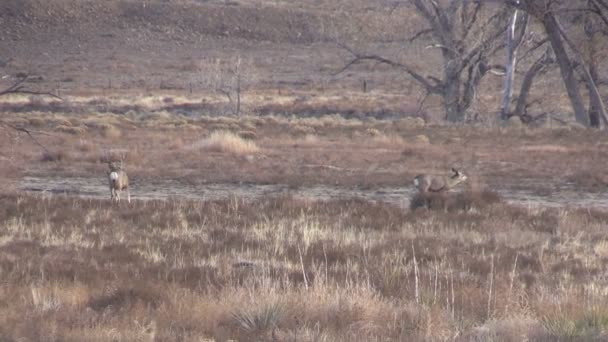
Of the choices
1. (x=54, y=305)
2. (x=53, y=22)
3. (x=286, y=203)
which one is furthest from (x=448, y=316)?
(x=53, y=22)

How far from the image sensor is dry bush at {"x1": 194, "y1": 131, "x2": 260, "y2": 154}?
30.8m

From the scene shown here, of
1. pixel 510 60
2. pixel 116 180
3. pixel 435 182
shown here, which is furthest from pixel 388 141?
pixel 116 180

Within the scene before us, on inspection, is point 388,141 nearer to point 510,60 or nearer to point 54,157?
point 510,60

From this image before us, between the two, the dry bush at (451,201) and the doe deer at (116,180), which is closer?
the dry bush at (451,201)

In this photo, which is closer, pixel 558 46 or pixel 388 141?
pixel 558 46

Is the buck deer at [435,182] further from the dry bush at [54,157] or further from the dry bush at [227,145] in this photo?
the dry bush at [54,157]

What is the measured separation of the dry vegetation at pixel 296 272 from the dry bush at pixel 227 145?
12554mm

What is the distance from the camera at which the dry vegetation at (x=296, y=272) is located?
7.73 metres

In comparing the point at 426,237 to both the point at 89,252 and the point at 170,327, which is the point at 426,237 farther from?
the point at 170,327

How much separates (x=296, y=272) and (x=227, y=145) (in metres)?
20.7

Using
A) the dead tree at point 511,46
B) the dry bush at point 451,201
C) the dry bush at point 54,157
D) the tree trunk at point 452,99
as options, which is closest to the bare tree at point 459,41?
the tree trunk at point 452,99

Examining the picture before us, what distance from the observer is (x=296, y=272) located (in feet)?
35.1

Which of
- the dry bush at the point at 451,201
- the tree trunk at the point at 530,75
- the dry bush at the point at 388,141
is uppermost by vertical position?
the tree trunk at the point at 530,75

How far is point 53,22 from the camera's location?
12388 cm
